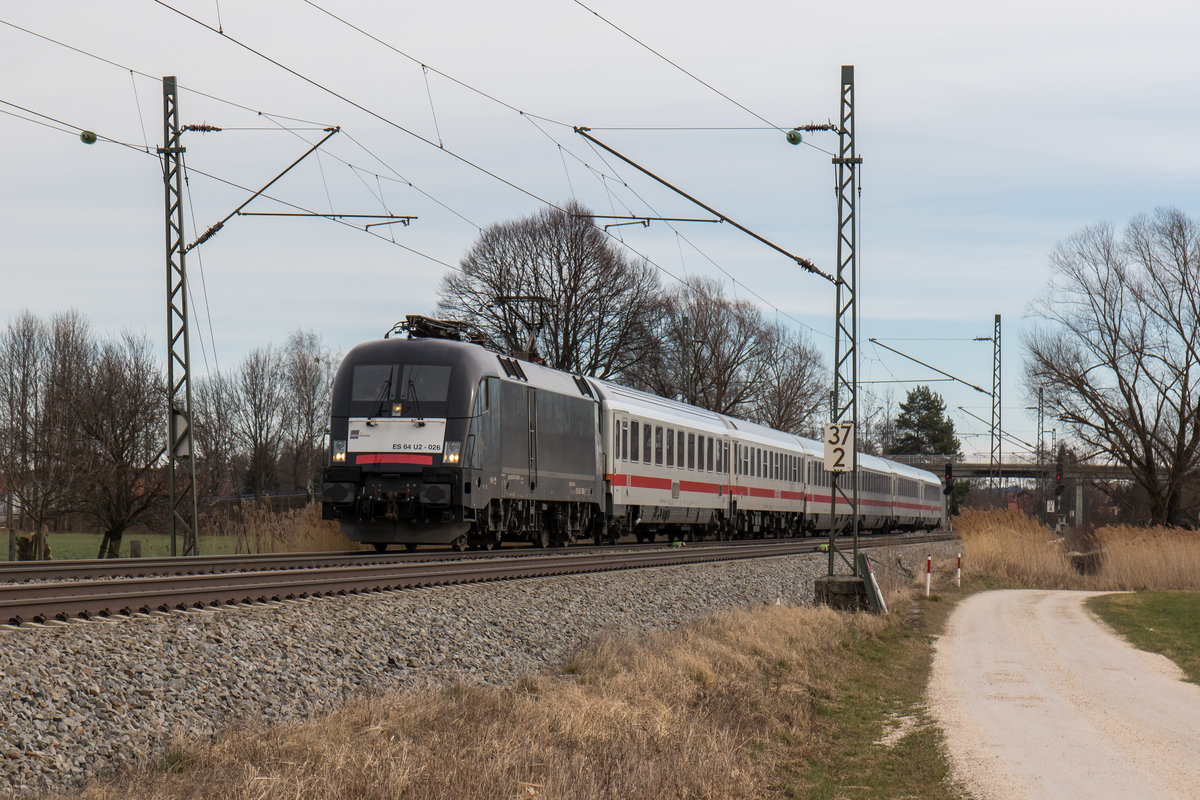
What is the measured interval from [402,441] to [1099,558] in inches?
874

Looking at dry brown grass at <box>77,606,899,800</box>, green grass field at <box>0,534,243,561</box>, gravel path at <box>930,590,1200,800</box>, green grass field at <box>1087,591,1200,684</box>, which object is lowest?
green grass field at <box>0,534,243,561</box>

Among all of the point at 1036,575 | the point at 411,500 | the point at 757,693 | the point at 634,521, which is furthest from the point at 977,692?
the point at 1036,575

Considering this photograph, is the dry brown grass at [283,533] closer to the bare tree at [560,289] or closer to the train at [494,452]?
the train at [494,452]

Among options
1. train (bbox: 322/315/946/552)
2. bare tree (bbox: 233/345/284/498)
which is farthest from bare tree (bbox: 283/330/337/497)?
train (bbox: 322/315/946/552)

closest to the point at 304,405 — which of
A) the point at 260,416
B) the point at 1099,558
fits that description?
the point at 260,416

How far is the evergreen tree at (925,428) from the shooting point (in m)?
115

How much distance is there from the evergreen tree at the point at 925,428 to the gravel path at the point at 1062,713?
318ft

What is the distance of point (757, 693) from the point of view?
36.7 ft

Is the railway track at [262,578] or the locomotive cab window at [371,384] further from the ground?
the locomotive cab window at [371,384]

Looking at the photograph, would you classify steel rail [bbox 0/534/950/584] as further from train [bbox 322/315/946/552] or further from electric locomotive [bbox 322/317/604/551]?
train [bbox 322/315/946/552]

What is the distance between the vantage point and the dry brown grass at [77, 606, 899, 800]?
666 cm

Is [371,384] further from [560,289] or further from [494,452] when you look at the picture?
[560,289]

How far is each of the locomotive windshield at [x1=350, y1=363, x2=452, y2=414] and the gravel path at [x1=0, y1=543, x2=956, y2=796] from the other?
5.47 metres

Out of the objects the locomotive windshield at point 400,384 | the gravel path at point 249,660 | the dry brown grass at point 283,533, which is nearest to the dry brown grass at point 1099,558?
the dry brown grass at point 283,533
